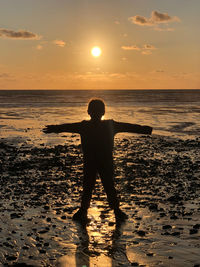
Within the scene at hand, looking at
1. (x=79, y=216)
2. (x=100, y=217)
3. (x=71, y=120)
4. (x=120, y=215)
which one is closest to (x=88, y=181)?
(x=79, y=216)

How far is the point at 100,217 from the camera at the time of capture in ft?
27.6

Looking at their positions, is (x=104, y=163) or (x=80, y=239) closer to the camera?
(x=80, y=239)

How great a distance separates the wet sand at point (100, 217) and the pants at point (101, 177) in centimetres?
44

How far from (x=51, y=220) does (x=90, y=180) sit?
1327 millimetres

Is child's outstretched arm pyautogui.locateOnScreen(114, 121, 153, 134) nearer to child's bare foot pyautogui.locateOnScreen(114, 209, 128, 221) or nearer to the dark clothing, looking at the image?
the dark clothing

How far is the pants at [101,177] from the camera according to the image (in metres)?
7.97

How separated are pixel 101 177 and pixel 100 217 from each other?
1.04 m

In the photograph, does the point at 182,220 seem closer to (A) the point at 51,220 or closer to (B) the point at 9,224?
(A) the point at 51,220

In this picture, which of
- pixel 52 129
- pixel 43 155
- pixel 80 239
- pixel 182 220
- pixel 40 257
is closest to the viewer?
pixel 40 257

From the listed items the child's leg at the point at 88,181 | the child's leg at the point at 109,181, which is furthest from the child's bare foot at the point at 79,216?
the child's leg at the point at 109,181

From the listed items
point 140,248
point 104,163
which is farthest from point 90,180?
point 140,248

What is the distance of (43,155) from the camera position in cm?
1745

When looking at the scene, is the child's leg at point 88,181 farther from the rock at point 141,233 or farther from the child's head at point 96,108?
the rock at point 141,233

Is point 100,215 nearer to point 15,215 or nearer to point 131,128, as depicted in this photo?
point 15,215
